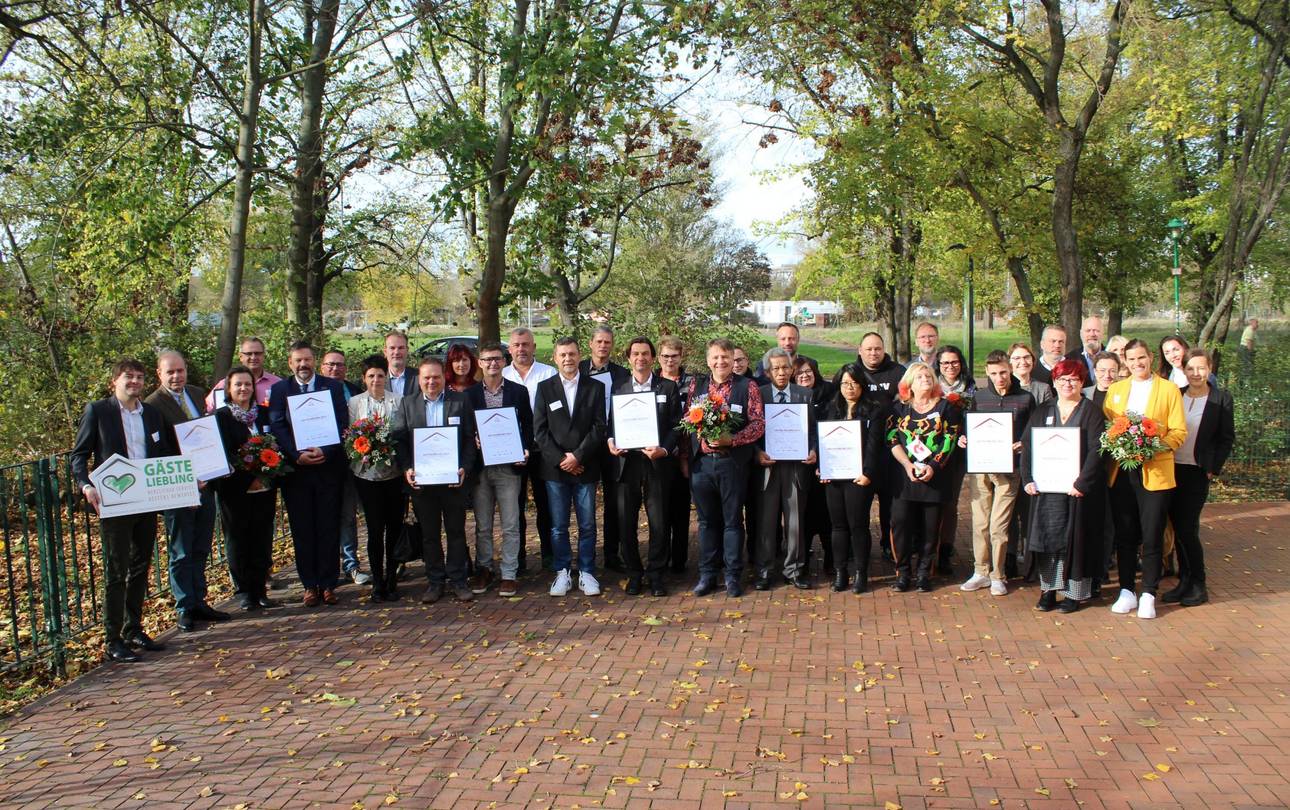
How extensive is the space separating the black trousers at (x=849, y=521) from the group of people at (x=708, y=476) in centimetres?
2

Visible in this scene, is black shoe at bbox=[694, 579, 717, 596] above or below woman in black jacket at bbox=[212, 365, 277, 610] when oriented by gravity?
below

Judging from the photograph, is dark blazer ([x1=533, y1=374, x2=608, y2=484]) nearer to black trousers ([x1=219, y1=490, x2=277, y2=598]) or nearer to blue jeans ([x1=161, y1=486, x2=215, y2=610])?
black trousers ([x1=219, y1=490, x2=277, y2=598])

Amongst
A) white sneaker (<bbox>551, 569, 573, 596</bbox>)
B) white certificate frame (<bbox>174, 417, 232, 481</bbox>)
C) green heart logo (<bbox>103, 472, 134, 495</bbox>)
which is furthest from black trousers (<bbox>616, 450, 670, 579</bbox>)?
green heart logo (<bbox>103, 472, 134, 495</bbox>)

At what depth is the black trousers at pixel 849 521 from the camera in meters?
7.80

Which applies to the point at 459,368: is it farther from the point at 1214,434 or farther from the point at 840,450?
the point at 1214,434

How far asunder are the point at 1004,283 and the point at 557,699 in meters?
30.7

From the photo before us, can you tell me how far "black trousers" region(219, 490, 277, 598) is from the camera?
7.59 meters

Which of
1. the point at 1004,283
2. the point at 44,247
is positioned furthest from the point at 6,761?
the point at 1004,283

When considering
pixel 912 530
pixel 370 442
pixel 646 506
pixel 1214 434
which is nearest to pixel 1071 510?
pixel 912 530

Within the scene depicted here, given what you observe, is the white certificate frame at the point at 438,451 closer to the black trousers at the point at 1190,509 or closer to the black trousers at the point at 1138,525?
the black trousers at the point at 1138,525

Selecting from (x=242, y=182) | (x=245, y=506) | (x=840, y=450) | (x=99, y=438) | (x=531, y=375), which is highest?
(x=242, y=182)

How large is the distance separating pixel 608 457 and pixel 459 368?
1.59 meters

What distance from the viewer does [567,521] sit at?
7934 millimetres

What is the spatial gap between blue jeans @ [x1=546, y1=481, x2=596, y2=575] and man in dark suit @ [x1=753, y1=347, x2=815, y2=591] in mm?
1486
